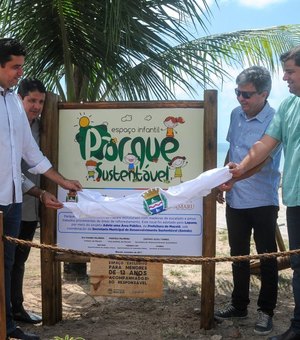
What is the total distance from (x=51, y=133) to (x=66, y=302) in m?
1.78

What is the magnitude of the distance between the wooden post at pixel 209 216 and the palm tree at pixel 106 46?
1590 millimetres

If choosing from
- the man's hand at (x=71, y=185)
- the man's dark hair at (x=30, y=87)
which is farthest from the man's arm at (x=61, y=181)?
the man's dark hair at (x=30, y=87)

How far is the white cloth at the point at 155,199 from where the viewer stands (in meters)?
3.81

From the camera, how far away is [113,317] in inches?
178

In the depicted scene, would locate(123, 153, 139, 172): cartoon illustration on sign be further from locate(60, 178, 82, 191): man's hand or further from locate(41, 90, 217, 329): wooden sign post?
locate(60, 178, 82, 191): man's hand

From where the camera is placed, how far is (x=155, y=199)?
3.86 meters

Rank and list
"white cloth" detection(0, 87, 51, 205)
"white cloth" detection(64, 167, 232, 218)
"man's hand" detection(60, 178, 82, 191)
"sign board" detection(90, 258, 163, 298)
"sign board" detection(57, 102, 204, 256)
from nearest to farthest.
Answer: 1. "white cloth" detection(0, 87, 51, 205)
2. "white cloth" detection(64, 167, 232, 218)
3. "man's hand" detection(60, 178, 82, 191)
4. "sign board" detection(57, 102, 204, 256)
5. "sign board" detection(90, 258, 163, 298)

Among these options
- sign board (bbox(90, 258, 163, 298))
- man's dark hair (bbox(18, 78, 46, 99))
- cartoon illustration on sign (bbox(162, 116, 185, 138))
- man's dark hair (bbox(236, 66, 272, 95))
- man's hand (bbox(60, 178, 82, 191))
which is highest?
man's dark hair (bbox(236, 66, 272, 95))

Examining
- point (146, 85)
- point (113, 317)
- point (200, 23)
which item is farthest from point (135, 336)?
point (200, 23)

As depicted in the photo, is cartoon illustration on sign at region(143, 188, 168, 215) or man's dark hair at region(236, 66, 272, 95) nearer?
cartoon illustration on sign at region(143, 188, 168, 215)

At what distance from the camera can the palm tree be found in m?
5.21

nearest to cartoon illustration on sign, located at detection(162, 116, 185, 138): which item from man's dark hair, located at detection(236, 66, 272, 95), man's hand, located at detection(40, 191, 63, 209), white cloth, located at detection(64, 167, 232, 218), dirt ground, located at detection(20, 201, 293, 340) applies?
white cloth, located at detection(64, 167, 232, 218)

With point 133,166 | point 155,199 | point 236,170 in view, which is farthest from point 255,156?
point 133,166

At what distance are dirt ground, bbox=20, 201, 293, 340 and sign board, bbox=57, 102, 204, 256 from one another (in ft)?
2.18
